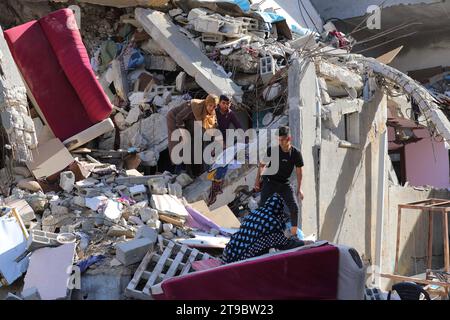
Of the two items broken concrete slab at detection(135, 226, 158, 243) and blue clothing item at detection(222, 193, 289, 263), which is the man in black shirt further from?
broken concrete slab at detection(135, 226, 158, 243)

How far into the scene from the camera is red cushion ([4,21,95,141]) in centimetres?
827

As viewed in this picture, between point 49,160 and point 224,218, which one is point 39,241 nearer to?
point 224,218

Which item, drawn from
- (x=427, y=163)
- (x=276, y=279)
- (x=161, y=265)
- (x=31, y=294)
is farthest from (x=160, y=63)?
(x=427, y=163)

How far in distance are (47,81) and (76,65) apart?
0.46m

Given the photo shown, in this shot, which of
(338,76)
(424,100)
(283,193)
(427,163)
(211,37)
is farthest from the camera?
(427,163)

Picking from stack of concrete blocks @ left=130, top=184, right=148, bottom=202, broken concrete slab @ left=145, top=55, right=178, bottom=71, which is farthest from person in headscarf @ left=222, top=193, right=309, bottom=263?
broken concrete slab @ left=145, top=55, right=178, bottom=71

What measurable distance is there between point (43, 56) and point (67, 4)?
2670mm

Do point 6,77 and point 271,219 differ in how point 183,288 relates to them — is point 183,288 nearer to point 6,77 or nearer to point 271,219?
point 271,219

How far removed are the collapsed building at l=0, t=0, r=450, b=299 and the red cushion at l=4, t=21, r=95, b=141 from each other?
0.14ft

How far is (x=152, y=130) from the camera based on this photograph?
359 inches

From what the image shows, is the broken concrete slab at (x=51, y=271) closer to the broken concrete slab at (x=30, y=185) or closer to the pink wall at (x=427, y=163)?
the broken concrete slab at (x=30, y=185)

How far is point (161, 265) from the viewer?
5570 mm

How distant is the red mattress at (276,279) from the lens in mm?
4090

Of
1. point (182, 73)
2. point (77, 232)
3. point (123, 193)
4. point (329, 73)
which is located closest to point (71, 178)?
point (123, 193)
